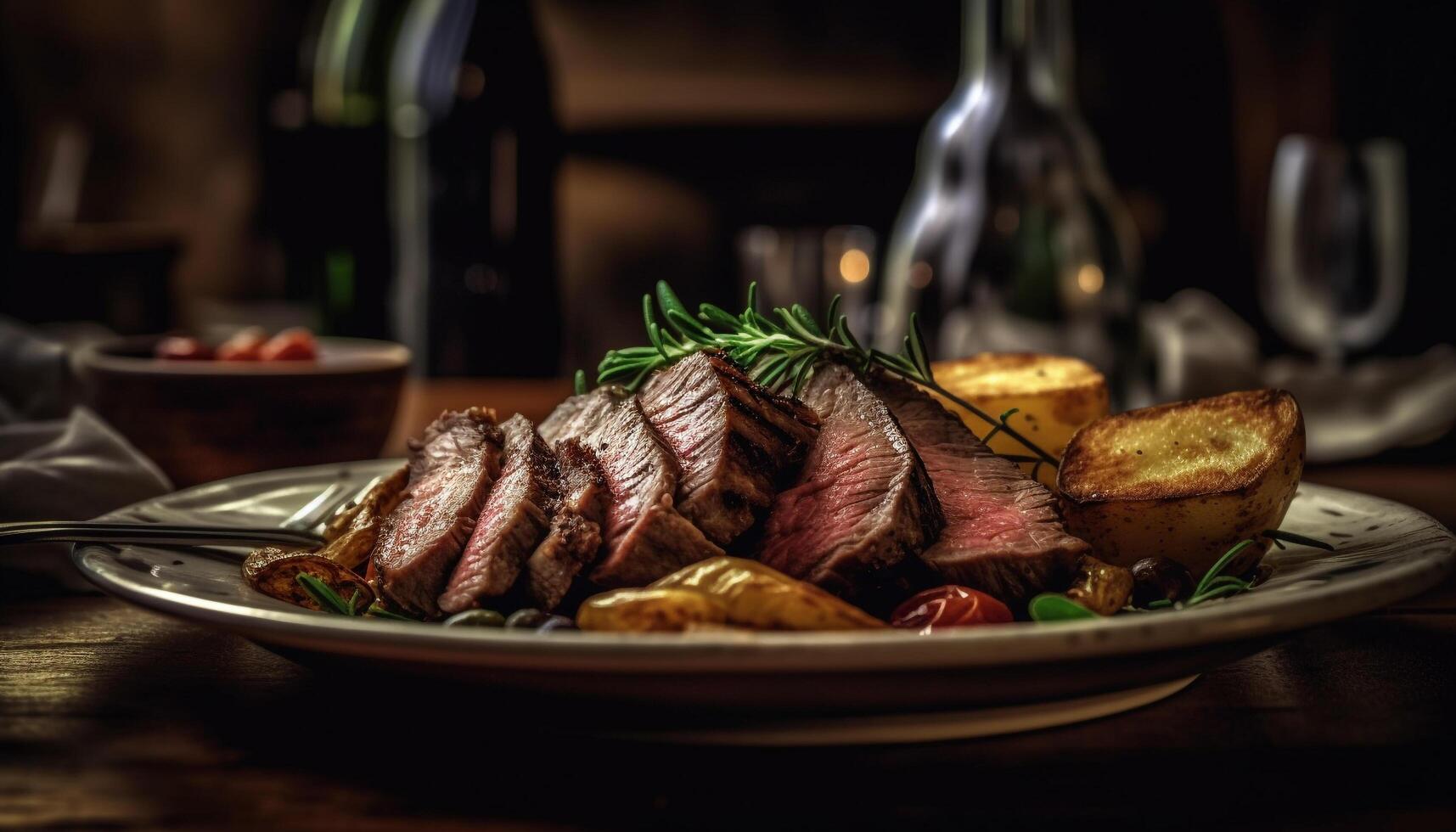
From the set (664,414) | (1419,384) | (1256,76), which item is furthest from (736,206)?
(664,414)

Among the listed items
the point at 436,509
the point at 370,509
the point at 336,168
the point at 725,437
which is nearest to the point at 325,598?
the point at 436,509

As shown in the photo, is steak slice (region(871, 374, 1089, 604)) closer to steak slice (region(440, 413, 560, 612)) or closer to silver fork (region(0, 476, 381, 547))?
steak slice (region(440, 413, 560, 612))

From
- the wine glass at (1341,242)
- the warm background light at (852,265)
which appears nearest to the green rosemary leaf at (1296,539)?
the wine glass at (1341,242)

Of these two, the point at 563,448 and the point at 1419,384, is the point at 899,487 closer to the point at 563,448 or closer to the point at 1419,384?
the point at 563,448

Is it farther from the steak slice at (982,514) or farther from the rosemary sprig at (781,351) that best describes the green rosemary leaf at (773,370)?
the steak slice at (982,514)

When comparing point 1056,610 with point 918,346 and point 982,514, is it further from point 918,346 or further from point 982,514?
point 918,346

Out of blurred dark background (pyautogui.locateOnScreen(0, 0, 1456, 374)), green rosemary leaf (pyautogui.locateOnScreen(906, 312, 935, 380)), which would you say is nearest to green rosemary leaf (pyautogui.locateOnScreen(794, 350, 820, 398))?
green rosemary leaf (pyautogui.locateOnScreen(906, 312, 935, 380))
